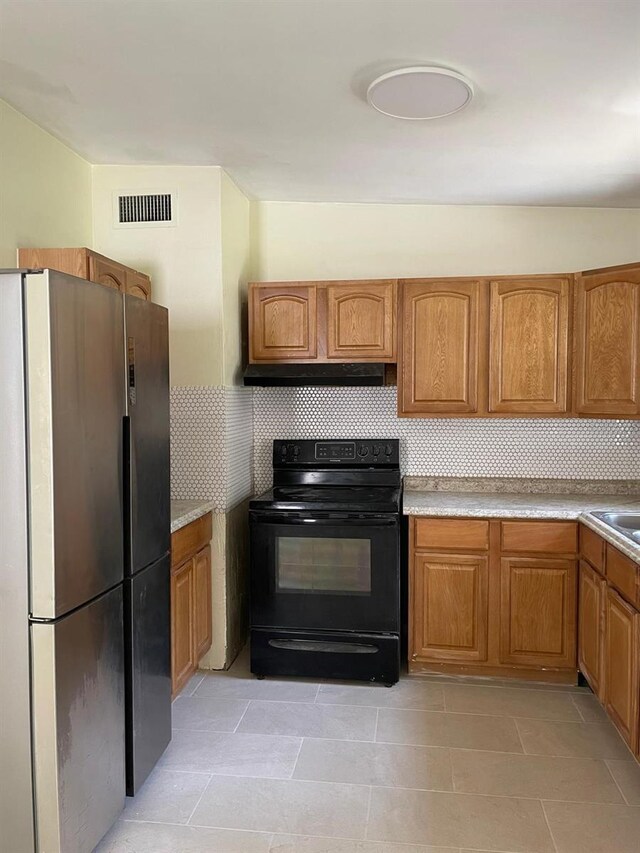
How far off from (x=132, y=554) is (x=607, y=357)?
7.85 feet

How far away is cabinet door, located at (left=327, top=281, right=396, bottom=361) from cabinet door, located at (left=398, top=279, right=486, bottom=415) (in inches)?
3.1

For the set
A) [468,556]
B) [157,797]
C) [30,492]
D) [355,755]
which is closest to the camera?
[30,492]

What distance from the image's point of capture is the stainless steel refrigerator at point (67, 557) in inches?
68.7

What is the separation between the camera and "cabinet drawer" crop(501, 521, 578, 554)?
123 inches

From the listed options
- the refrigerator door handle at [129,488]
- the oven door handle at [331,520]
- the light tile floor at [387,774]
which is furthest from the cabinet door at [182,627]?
the refrigerator door handle at [129,488]

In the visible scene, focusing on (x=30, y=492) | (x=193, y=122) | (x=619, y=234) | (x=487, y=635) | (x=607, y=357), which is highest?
(x=193, y=122)

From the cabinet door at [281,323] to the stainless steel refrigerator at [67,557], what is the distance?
1361 millimetres

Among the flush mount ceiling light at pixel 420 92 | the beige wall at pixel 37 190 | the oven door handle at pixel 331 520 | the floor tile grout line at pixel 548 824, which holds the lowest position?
the floor tile grout line at pixel 548 824

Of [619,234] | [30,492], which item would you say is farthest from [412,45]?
[619,234]

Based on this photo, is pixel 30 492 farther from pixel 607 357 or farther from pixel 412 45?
pixel 607 357

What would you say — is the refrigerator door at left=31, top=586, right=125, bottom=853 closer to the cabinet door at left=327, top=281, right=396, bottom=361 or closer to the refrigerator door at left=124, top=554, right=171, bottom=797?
the refrigerator door at left=124, top=554, right=171, bottom=797

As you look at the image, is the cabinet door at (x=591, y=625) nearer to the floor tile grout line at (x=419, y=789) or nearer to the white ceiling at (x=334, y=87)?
the floor tile grout line at (x=419, y=789)

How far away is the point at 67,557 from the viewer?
5.98 ft

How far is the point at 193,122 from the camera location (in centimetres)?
267
